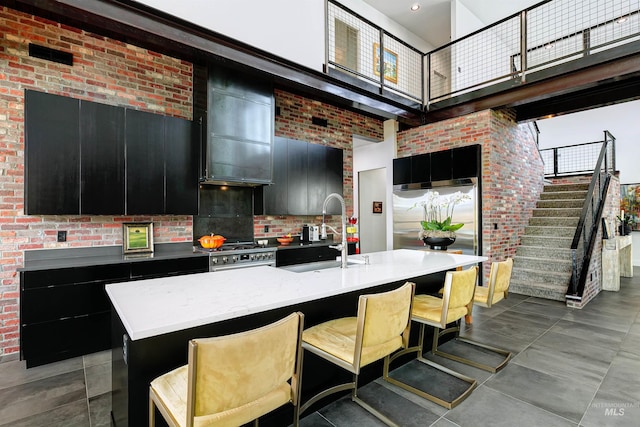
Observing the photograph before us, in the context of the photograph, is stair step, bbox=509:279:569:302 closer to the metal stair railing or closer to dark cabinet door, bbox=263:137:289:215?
the metal stair railing

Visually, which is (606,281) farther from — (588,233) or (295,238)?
(295,238)

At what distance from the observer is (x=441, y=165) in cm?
583

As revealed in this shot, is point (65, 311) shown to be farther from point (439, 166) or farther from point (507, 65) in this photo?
point (507, 65)

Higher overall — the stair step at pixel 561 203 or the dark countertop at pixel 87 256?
the stair step at pixel 561 203

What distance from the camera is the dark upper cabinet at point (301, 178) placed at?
478cm

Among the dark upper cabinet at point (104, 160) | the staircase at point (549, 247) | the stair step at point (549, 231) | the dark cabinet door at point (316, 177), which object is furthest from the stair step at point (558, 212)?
the dark upper cabinet at point (104, 160)

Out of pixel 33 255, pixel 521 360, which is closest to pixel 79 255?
pixel 33 255

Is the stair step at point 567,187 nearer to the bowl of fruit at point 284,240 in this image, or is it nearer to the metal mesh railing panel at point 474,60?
the metal mesh railing panel at point 474,60

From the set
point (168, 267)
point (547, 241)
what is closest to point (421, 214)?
point (547, 241)

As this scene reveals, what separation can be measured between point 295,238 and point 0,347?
12.0ft

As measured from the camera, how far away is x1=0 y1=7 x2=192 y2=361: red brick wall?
3.06 m

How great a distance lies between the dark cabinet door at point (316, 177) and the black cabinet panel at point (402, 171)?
196cm

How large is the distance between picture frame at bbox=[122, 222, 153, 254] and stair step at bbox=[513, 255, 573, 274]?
19.6ft
